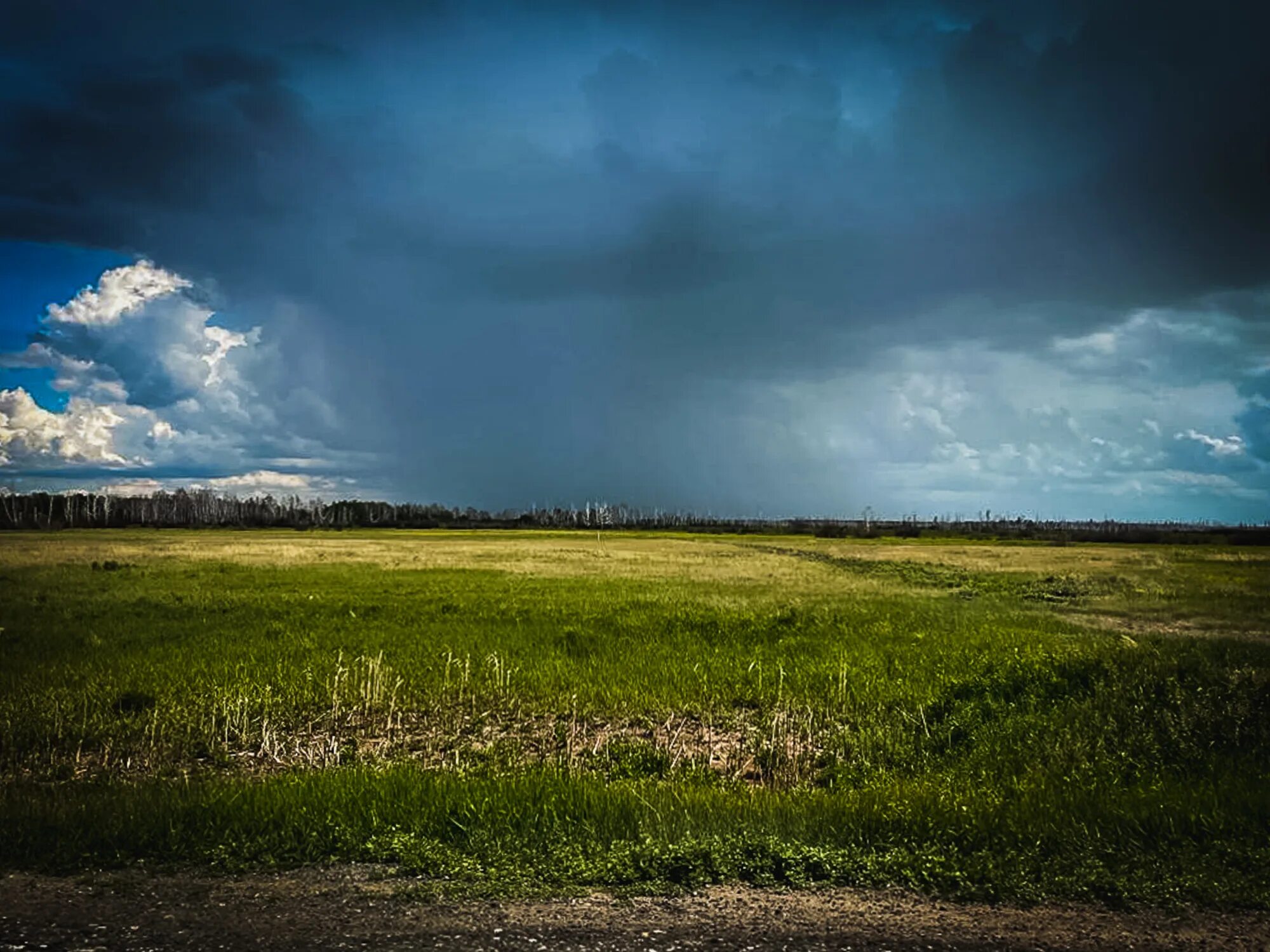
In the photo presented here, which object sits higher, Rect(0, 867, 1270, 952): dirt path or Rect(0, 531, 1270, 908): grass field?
Rect(0, 867, 1270, 952): dirt path

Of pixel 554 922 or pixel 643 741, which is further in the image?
pixel 643 741

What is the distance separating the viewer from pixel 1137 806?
9602 millimetres

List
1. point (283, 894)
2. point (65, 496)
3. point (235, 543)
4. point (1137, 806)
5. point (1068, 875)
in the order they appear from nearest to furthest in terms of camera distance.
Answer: point (283, 894), point (1068, 875), point (1137, 806), point (235, 543), point (65, 496)

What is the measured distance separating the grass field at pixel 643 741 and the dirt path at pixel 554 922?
0.39 metres

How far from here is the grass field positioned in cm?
791

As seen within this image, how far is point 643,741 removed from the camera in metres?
14.3

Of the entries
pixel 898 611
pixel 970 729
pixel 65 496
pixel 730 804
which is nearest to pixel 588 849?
pixel 730 804

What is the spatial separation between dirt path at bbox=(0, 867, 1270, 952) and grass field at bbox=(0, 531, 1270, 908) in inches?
15.5

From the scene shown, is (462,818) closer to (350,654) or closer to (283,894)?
(283,894)

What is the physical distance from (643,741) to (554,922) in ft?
26.2

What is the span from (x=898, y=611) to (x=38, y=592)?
3455 centimetres

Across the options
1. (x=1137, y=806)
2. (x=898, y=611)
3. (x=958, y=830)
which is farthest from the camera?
(x=898, y=611)

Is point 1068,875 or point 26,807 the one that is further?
point 26,807

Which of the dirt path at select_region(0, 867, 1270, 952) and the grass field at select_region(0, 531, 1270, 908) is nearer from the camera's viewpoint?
the dirt path at select_region(0, 867, 1270, 952)
